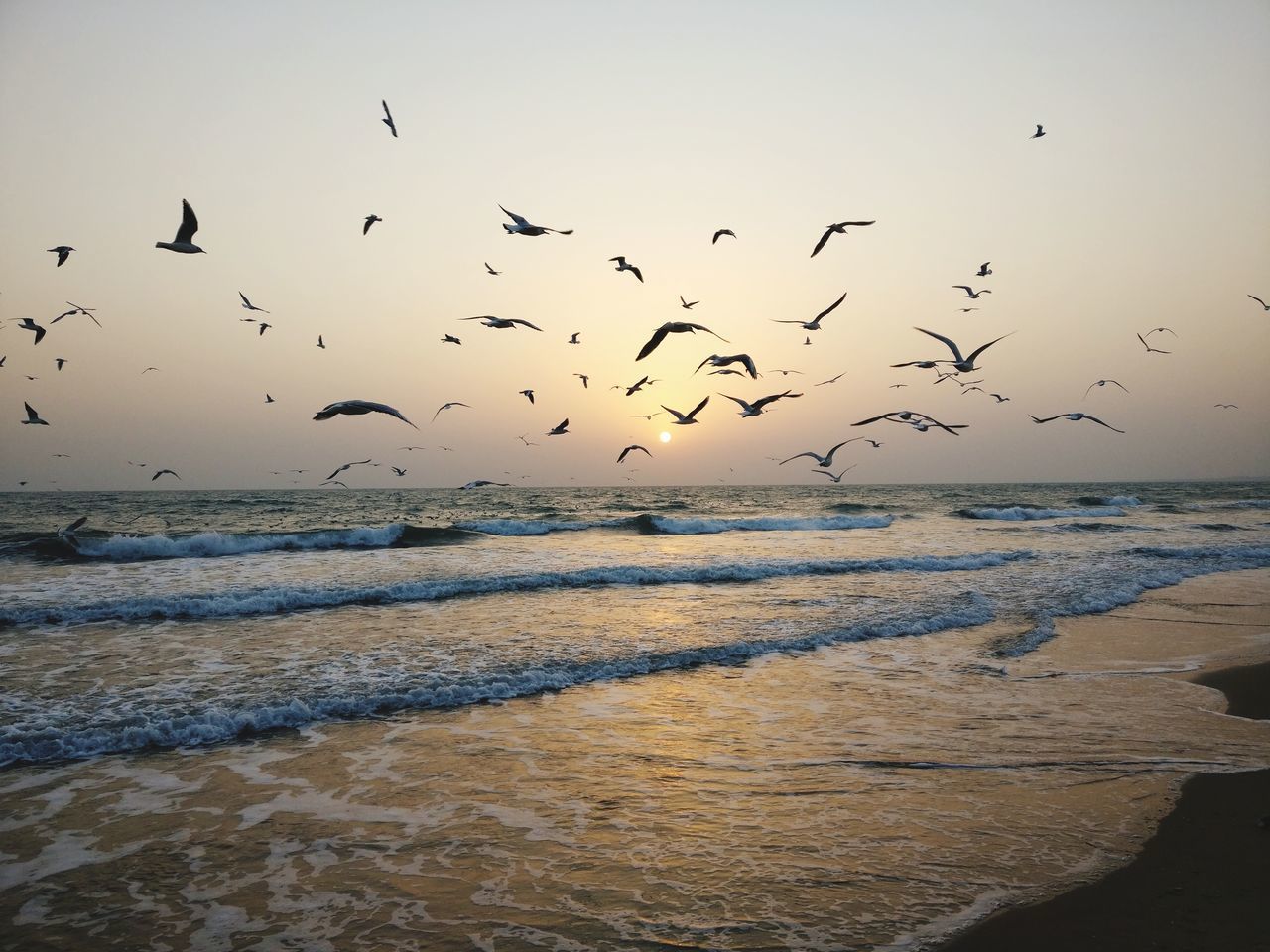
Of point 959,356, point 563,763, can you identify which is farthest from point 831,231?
point 563,763

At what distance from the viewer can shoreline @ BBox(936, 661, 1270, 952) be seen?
440 cm

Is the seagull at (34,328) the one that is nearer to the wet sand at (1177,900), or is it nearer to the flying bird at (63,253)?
A: the flying bird at (63,253)

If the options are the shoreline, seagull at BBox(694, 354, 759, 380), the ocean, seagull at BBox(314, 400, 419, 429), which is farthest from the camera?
seagull at BBox(694, 354, 759, 380)

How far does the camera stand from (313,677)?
10.5 metres

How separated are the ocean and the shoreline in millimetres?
209

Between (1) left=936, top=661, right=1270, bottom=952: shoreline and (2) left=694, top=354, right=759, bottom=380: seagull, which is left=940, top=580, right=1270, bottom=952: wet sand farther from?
(2) left=694, top=354, right=759, bottom=380: seagull

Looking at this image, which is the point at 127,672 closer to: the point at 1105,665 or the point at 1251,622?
the point at 1105,665

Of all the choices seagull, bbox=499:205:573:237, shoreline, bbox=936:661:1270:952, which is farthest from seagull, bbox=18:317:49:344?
shoreline, bbox=936:661:1270:952

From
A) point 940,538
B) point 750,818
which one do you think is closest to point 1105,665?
point 750,818

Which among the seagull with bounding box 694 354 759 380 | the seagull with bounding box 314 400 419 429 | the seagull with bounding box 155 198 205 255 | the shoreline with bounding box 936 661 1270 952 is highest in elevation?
the seagull with bounding box 155 198 205 255

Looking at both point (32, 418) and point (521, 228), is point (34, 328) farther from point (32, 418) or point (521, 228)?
point (521, 228)

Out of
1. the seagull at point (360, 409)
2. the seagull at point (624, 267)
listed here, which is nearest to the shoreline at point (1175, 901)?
the seagull at point (360, 409)

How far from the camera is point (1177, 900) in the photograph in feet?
15.8

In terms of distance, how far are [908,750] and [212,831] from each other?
6447 mm
